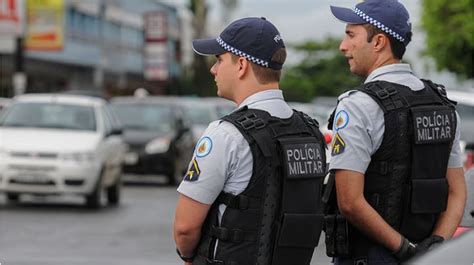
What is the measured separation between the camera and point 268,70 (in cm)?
458

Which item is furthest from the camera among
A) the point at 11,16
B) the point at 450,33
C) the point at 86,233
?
the point at 450,33

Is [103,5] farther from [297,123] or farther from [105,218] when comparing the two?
[297,123]

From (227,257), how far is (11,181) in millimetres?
12460

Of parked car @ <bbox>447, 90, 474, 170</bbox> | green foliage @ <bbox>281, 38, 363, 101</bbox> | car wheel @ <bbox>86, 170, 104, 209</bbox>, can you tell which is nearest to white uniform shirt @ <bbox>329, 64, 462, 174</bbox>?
parked car @ <bbox>447, 90, 474, 170</bbox>

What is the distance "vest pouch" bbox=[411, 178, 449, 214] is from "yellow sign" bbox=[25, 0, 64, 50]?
157 feet

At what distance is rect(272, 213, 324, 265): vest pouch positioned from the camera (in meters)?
4.46

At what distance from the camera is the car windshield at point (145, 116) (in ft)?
77.7

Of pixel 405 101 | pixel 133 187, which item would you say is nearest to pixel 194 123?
pixel 133 187

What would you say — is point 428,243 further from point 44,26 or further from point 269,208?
point 44,26

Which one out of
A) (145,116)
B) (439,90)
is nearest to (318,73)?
(145,116)

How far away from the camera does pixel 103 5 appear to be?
79188mm

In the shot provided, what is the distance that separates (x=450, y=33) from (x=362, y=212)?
38.5 meters

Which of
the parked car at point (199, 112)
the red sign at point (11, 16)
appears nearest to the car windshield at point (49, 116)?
the parked car at point (199, 112)

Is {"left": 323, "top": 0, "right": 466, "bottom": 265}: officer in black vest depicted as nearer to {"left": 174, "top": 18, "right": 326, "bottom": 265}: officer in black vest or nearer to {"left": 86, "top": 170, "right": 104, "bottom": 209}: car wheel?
{"left": 174, "top": 18, "right": 326, "bottom": 265}: officer in black vest
